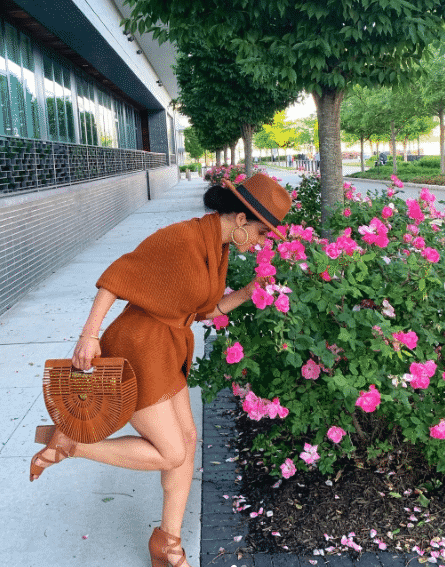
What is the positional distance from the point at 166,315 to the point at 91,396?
1.35 feet

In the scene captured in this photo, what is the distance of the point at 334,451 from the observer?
3342 millimetres

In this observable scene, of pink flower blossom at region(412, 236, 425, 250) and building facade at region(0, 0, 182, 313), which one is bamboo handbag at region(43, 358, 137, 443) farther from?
building facade at region(0, 0, 182, 313)

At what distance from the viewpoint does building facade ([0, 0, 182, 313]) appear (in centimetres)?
905

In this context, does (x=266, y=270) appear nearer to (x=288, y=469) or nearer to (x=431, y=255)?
(x=431, y=255)

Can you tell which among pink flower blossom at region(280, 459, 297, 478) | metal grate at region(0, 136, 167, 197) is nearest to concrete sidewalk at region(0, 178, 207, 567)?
pink flower blossom at region(280, 459, 297, 478)

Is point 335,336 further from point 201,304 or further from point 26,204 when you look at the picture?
point 26,204

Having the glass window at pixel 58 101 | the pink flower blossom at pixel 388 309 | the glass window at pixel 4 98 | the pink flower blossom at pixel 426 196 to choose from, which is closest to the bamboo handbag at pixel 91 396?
the pink flower blossom at pixel 388 309

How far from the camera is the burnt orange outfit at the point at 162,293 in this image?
2420 mm

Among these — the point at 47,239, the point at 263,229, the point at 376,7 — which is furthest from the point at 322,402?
the point at 47,239

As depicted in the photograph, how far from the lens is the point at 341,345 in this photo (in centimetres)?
293

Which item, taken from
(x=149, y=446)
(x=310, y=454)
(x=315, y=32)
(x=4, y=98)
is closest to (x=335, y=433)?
(x=310, y=454)

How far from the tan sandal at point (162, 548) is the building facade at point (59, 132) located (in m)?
4.97

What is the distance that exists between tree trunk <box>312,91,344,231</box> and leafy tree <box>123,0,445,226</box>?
0.27 meters

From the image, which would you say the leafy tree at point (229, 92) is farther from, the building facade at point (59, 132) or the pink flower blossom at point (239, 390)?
the pink flower blossom at point (239, 390)
